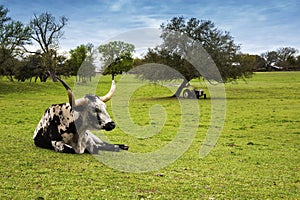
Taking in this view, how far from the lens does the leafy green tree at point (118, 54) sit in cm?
2548

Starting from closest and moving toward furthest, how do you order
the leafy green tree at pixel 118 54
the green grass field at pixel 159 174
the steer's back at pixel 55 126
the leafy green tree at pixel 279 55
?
the green grass field at pixel 159 174, the steer's back at pixel 55 126, the leafy green tree at pixel 118 54, the leafy green tree at pixel 279 55

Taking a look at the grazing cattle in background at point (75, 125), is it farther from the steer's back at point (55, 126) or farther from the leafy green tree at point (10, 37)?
the leafy green tree at point (10, 37)

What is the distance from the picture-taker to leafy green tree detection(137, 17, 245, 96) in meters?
28.8

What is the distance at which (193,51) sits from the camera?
95.2 ft

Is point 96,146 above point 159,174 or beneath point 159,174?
above

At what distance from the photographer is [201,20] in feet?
100

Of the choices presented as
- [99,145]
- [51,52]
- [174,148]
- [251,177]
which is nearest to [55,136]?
[99,145]

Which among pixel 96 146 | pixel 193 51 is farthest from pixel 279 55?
pixel 96 146

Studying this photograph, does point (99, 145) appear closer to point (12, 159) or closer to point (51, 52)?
point (12, 159)

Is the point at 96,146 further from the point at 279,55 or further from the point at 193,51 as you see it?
the point at 279,55

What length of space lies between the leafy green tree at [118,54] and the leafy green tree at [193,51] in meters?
2.02

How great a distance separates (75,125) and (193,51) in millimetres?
22764

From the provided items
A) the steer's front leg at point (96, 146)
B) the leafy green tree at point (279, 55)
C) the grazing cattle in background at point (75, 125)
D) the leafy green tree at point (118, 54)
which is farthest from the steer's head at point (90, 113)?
the leafy green tree at point (279, 55)

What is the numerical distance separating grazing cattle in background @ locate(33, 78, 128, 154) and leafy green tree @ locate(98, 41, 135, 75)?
56.2ft
